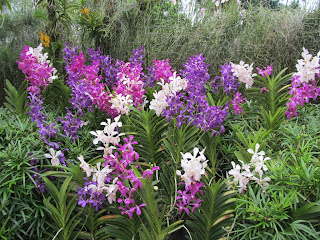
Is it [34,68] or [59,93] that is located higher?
[34,68]

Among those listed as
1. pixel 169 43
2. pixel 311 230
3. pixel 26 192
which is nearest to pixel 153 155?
pixel 26 192

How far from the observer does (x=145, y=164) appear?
1959 millimetres

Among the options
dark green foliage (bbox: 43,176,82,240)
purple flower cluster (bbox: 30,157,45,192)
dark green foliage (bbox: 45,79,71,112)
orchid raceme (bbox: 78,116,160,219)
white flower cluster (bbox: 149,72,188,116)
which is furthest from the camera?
dark green foliage (bbox: 45,79,71,112)

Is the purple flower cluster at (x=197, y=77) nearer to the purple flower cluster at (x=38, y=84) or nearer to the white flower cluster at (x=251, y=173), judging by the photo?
the white flower cluster at (x=251, y=173)

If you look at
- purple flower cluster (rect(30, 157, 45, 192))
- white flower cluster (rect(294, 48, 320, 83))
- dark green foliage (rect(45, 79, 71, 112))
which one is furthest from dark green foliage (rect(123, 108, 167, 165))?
white flower cluster (rect(294, 48, 320, 83))

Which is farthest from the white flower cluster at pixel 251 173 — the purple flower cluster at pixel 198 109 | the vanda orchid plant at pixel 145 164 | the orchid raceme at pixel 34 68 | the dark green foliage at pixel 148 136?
the orchid raceme at pixel 34 68

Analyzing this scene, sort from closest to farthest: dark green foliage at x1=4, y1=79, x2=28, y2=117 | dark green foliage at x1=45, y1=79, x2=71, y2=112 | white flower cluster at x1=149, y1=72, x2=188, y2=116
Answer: white flower cluster at x1=149, y1=72, x2=188, y2=116 < dark green foliage at x1=4, y1=79, x2=28, y2=117 < dark green foliage at x1=45, y1=79, x2=71, y2=112

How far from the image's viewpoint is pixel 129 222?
1.68m

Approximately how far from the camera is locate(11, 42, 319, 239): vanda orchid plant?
5.10ft

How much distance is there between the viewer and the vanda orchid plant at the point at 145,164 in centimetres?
156

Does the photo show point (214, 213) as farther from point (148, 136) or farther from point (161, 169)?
point (148, 136)

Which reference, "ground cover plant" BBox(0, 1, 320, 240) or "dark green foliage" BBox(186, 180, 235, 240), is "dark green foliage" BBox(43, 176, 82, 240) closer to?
"ground cover plant" BBox(0, 1, 320, 240)

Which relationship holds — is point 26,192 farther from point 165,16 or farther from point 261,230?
point 165,16

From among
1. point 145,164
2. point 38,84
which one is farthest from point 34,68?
point 145,164
